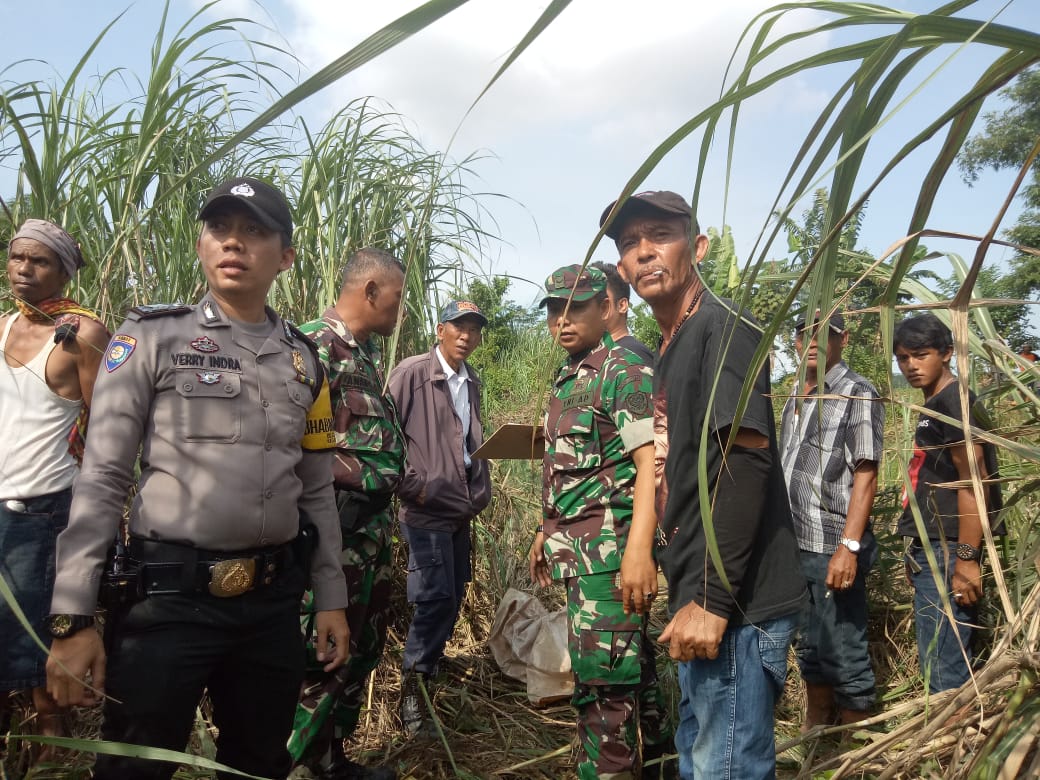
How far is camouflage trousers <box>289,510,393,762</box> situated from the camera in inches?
99.5

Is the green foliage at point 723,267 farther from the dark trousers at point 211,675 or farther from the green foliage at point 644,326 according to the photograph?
the green foliage at point 644,326

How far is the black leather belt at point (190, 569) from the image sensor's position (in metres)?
1.59

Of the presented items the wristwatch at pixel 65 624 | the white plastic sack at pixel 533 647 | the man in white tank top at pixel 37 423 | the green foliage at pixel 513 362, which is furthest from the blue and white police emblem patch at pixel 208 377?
the green foliage at pixel 513 362

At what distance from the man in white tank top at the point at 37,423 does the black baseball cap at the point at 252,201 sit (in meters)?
0.75

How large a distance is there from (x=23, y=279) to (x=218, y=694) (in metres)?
1.47

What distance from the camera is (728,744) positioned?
62.3 inches

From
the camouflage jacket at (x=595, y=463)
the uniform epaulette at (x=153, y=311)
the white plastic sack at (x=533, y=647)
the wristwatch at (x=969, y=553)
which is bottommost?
the white plastic sack at (x=533, y=647)

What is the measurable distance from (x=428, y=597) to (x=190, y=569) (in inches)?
77.6

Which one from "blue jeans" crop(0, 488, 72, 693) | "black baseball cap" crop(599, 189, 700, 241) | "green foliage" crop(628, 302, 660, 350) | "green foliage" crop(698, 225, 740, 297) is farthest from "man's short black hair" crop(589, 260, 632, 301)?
"green foliage" crop(628, 302, 660, 350)

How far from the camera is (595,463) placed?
2.56 metres

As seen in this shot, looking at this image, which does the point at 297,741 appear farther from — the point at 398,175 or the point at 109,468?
the point at 398,175

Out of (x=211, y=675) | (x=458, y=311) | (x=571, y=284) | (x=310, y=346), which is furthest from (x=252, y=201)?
(x=458, y=311)

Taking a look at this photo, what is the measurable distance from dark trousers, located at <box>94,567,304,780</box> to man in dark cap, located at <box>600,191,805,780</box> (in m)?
0.96

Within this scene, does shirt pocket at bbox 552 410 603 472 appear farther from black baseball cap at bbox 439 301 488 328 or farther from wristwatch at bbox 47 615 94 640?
wristwatch at bbox 47 615 94 640
